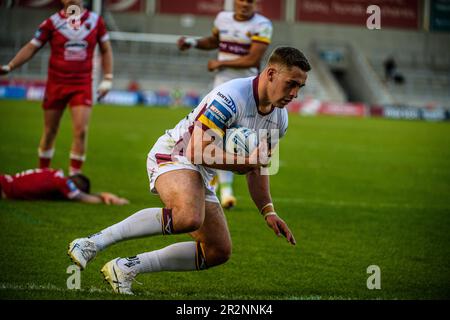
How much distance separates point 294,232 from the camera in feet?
27.3

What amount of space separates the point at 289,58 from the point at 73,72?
564 cm

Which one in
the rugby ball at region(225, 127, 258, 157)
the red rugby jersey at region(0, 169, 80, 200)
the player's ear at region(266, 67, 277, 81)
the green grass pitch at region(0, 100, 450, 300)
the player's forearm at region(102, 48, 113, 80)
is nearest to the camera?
the rugby ball at region(225, 127, 258, 157)

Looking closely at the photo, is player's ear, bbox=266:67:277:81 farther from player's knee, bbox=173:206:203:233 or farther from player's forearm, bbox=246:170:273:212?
player's knee, bbox=173:206:203:233

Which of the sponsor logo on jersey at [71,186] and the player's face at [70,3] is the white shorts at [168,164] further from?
the player's face at [70,3]

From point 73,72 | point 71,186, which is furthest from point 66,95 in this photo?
point 71,186

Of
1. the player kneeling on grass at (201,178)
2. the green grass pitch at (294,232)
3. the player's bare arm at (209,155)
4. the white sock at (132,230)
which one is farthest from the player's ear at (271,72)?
the green grass pitch at (294,232)

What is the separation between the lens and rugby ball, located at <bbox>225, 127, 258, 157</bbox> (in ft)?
16.8

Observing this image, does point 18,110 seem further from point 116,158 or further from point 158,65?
point 158,65

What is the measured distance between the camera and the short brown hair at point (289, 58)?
16.9 feet

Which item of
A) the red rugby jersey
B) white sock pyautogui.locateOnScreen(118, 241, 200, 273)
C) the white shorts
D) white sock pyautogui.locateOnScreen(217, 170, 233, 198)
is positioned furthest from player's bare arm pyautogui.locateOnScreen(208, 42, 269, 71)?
white sock pyautogui.locateOnScreen(118, 241, 200, 273)

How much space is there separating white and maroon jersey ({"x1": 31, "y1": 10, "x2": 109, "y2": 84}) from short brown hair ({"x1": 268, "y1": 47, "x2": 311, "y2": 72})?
544 centimetres

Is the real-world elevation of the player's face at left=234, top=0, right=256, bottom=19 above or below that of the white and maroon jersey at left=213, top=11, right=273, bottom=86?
above

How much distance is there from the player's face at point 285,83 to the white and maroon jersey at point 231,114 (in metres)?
0.20
